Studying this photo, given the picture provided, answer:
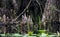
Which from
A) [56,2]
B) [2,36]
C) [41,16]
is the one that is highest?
[56,2]

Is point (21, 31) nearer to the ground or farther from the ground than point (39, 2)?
nearer to the ground

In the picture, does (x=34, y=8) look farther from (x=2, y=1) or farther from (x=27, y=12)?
(x=2, y=1)

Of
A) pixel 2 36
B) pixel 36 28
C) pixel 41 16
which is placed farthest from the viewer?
pixel 41 16

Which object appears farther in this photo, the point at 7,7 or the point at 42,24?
the point at 7,7

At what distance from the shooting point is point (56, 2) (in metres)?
2.80

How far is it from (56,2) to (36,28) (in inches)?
19.3

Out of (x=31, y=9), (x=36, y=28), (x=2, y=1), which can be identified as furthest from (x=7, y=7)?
(x=36, y=28)

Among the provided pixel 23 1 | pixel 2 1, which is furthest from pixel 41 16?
pixel 2 1

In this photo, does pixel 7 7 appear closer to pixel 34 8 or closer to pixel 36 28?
pixel 34 8

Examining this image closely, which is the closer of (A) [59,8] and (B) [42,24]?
(B) [42,24]

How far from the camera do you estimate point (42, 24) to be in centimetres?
261

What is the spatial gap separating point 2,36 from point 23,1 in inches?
33.4

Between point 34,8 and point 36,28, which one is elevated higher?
point 34,8

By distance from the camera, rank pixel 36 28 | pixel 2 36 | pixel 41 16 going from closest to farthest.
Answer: pixel 2 36 < pixel 36 28 < pixel 41 16
